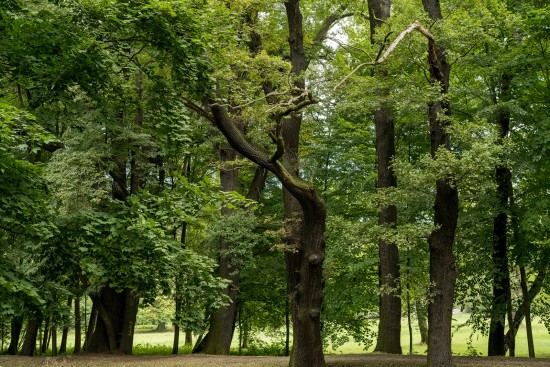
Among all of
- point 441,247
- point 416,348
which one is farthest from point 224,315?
point 416,348

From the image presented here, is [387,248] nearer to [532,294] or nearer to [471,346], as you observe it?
[532,294]

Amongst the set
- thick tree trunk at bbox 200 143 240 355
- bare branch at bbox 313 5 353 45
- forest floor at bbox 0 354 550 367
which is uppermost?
bare branch at bbox 313 5 353 45

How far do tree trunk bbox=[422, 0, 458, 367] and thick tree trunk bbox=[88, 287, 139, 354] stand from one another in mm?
11470

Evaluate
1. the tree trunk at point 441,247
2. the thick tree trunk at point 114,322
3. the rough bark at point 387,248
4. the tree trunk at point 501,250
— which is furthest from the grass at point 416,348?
the tree trunk at point 441,247

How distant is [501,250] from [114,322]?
13224 millimetres

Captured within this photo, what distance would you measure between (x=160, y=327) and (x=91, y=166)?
4752 cm

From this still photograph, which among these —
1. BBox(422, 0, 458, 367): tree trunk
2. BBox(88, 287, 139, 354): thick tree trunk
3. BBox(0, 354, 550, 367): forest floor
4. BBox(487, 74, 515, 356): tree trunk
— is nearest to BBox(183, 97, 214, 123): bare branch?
BBox(422, 0, 458, 367): tree trunk

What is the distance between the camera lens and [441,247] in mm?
13812

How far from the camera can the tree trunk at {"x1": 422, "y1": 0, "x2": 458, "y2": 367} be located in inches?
531

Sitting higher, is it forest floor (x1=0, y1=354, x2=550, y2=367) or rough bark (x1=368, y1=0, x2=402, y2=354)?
rough bark (x1=368, y1=0, x2=402, y2=354)

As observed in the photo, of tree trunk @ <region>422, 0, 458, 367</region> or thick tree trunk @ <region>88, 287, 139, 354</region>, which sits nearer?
Answer: tree trunk @ <region>422, 0, 458, 367</region>

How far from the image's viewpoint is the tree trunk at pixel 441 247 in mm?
13484

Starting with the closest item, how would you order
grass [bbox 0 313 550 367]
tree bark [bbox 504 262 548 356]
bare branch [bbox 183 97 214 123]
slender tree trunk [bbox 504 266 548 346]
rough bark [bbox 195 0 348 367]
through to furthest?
bare branch [bbox 183 97 214 123] < rough bark [bbox 195 0 348 367] < slender tree trunk [bbox 504 266 548 346] < tree bark [bbox 504 262 548 356] < grass [bbox 0 313 550 367]

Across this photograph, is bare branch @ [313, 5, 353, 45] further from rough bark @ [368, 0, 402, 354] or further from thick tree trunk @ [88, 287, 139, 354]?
thick tree trunk @ [88, 287, 139, 354]
